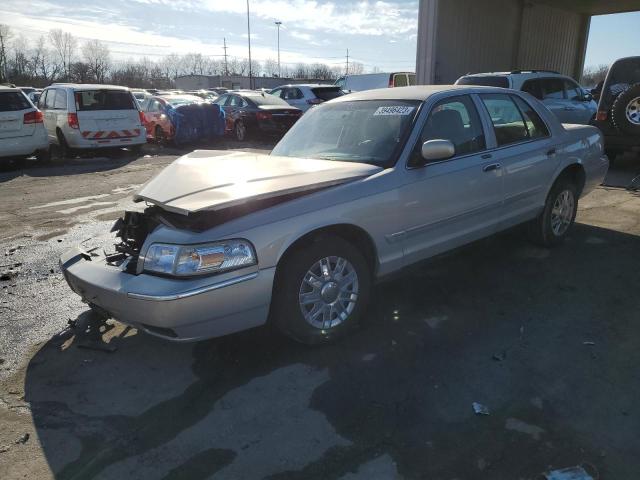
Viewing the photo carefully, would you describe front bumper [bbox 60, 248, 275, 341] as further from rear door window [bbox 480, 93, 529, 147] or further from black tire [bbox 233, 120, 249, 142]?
black tire [bbox 233, 120, 249, 142]

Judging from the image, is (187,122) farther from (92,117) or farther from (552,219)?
(552,219)

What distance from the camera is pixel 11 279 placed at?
4699 millimetres

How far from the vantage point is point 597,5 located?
18250mm

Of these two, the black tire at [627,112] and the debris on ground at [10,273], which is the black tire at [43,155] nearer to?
the debris on ground at [10,273]

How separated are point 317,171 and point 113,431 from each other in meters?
Answer: 2.01

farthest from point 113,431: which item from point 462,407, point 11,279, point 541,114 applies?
point 541,114

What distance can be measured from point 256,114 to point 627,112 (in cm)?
1021

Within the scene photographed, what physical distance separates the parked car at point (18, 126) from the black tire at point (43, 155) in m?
0.23

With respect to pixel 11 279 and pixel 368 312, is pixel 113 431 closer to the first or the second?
pixel 368 312

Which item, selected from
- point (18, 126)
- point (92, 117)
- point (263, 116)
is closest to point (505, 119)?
point (18, 126)

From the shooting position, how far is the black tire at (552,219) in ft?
16.7

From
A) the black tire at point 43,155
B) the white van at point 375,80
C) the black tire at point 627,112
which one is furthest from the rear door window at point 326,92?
the black tire at point 627,112

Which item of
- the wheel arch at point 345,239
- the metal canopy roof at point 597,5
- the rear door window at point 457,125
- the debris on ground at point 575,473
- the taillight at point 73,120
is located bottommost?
the debris on ground at point 575,473

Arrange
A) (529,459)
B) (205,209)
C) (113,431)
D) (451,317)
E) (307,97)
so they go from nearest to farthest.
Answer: (529,459) → (113,431) → (205,209) → (451,317) → (307,97)
